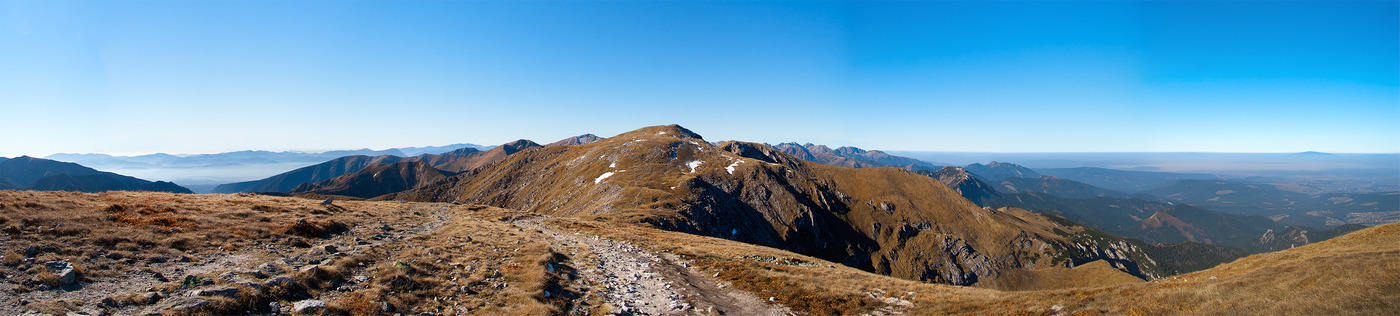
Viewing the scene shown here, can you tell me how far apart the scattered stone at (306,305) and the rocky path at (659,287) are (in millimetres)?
9977

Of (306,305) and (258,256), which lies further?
(258,256)

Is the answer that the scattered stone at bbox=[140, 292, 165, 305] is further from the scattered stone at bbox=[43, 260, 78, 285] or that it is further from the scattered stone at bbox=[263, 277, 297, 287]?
the scattered stone at bbox=[43, 260, 78, 285]

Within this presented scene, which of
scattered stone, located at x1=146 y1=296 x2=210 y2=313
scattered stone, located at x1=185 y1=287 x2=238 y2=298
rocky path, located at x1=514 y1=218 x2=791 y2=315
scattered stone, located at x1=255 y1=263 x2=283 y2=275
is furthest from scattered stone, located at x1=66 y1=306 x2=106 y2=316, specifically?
rocky path, located at x1=514 y1=218 x2=791 y2=315

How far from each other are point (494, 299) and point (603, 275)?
752 centimetres

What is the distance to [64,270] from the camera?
13.7m

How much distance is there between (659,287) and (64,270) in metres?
20.7

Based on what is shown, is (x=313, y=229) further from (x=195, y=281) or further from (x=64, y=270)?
(x=64, y=270)

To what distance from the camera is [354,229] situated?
2969 cm

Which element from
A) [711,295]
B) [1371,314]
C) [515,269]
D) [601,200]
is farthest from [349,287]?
[601,200]

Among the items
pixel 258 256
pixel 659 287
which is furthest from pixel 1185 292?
pixel 258 256

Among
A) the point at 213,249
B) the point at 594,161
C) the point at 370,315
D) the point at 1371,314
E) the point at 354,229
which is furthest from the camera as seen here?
the point at 594,161

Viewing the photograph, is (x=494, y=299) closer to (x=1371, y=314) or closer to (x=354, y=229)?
(x=354, y=229)

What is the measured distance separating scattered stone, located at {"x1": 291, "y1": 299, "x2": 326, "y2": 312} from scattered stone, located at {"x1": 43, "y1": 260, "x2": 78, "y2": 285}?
6.20 meters

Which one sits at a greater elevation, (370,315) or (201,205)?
(201,205)
